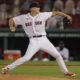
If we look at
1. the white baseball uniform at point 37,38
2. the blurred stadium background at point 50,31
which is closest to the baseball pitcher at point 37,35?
the white baseball uniform at point 37,38

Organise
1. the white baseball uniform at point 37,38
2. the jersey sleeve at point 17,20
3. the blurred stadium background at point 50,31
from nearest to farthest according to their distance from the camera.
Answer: the white baseball uniform at point 37,38 → the jersey sleeve at point 17,20 → the blurred stadium background at point 50,31

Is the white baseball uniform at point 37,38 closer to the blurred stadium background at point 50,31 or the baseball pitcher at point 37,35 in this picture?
the baseball pitcher at point 37,35

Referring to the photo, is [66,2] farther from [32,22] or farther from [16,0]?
[32,22]

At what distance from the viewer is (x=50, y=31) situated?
15977 mm

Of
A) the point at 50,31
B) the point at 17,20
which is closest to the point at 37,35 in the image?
the point at 17,20

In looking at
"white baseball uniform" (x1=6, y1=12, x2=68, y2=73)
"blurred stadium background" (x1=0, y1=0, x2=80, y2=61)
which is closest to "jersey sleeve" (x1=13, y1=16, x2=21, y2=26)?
"white baseball uniform" (x1=6, y1=12, x2=68, y2=73)

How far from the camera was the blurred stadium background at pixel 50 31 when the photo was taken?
16062mm

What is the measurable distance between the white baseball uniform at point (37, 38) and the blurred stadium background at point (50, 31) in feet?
21.4

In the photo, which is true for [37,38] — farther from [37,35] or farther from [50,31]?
[50,31]

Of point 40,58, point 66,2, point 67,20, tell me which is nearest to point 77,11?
point 66,2

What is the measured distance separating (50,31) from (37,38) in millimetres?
6857

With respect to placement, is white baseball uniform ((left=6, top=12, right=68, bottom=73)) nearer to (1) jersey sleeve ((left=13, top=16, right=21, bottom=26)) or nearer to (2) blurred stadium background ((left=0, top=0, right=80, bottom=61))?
(1) jersey sleeve ((left=13, top=16, right=21, bottom=26))

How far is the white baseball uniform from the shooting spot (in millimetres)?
9039

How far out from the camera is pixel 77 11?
16.5 m
